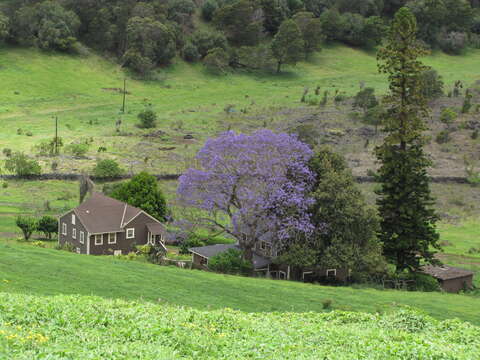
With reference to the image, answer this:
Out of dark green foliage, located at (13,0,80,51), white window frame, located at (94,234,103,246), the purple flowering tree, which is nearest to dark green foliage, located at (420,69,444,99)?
dark green foliage, located at (13,0,80,51)

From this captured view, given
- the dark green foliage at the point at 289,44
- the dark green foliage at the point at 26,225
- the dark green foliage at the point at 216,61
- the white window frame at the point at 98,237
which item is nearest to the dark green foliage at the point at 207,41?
the dark green foliage at the point at 216,61

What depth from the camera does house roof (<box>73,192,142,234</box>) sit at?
44.4m

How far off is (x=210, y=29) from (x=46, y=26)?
4000cm

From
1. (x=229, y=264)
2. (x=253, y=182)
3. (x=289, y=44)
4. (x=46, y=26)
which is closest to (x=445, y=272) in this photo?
(x=253, y=182)

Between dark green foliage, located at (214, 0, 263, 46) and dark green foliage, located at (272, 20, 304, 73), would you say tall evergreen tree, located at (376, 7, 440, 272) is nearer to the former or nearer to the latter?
dark green foliage, located at (272, 20, 304, 73)

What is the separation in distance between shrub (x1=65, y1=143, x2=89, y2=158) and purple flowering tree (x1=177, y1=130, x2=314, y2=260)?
35.1 meters

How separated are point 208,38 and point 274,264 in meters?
90.8

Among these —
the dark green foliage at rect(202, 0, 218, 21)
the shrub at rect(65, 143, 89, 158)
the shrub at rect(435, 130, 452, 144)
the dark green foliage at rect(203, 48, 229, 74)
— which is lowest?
the shrub at rect(65, 143, 89, 158)

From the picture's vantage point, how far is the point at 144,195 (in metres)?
51.1

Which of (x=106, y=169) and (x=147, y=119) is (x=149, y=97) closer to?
(x=147, y=119)

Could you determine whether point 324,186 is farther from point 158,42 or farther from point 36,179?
point 158,42

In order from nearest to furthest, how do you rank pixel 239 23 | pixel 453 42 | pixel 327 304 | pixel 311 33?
1. pixel 327 304
2. pixel 311 33
3. pixel 239 23
4. pixel 453 42

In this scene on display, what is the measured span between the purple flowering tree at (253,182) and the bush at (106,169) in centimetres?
2660

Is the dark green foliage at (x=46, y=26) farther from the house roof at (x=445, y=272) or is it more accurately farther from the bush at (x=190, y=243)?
the house roof at (x=445, y=272)
